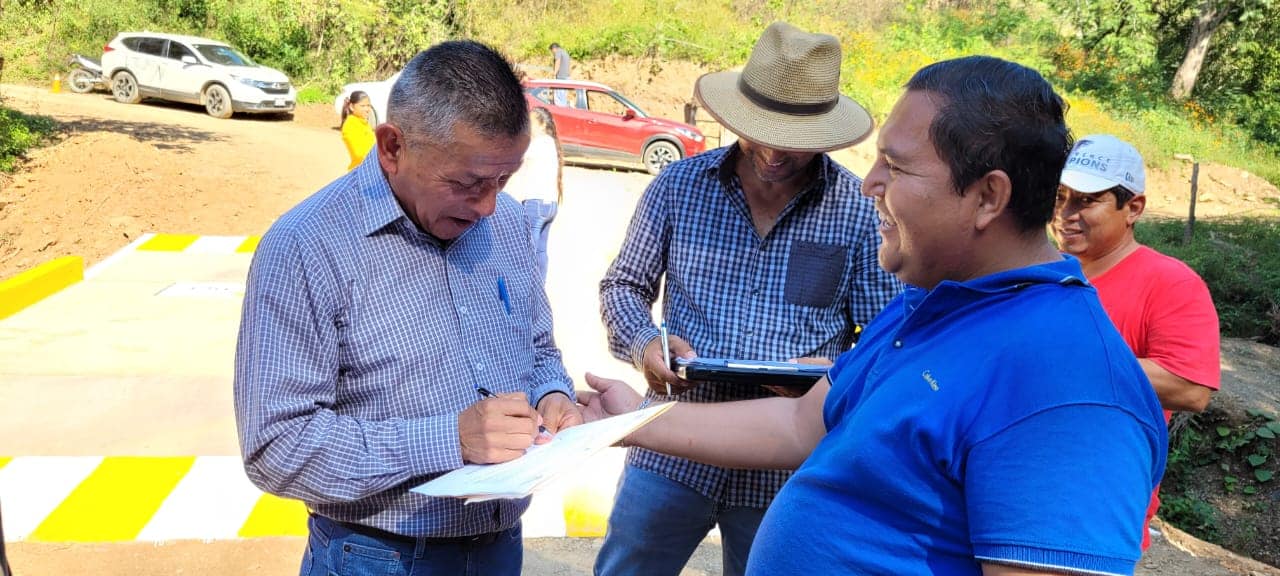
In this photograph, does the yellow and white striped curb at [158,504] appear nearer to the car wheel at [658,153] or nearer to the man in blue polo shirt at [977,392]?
the man in blue polo shirt at [977,392]

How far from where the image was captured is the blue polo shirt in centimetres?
135

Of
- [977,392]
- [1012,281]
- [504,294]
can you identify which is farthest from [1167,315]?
[504,294]

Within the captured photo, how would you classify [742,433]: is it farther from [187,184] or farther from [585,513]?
[187,184]

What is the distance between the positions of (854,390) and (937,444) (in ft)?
1.25

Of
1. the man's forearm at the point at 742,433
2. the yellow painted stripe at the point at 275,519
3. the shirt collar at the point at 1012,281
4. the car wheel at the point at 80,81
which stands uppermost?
the shirt collar at the point at 1012,281

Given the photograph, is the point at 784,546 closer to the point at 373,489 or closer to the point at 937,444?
the point at 937,444

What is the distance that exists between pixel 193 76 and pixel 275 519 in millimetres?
20034

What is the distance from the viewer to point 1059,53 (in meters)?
32.1

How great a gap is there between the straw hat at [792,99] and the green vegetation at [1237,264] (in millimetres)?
9378

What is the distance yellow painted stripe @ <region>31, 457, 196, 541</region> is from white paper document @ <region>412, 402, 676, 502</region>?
3619mm

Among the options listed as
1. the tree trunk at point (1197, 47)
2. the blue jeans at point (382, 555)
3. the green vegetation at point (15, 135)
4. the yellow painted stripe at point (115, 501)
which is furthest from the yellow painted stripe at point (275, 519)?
the tree trunk at point (1197, 47)

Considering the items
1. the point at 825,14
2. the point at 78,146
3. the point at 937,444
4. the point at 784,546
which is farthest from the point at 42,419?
the point at 825,14

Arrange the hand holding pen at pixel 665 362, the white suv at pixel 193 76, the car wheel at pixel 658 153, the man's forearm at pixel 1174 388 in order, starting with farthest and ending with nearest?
the white suv at pixel 193 76
the car wheel at pixel 658 153
the man's forearm at pixel 1174 388
the hand holding pen at pixel 665 362

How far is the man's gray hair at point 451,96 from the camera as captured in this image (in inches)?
82.5
